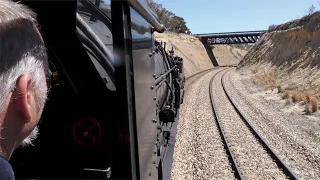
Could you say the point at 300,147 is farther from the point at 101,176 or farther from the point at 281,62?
the point at 281,62

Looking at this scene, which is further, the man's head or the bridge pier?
the bridge pier

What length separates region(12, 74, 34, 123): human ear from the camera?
3.81ft

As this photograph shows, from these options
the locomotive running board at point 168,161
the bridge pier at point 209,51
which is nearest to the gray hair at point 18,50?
the locomotive running board at point 168,161

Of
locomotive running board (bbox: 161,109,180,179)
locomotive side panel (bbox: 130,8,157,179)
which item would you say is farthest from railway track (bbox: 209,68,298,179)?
locomotive side panel (bbox: 130,8,157,179)

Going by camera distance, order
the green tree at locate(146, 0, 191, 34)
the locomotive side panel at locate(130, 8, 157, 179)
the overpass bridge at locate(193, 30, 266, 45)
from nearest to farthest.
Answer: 1. the locomotive side panel at locate(130, 8, 157, 179)
2. the overpass bridge at locate(193, 30, 266, 45)
3. the green tree at locate(146, 0, 191, 34)

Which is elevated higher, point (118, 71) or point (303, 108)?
point (118, 71)

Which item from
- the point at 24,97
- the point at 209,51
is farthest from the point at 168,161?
the point at 209,51

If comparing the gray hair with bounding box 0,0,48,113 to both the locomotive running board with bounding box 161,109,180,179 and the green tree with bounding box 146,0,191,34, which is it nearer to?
the locomotive running board with bounding box 161,109,180,179

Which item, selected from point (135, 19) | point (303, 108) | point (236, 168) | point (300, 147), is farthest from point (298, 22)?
point (135, 19)

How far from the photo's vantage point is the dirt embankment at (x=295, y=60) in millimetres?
22375

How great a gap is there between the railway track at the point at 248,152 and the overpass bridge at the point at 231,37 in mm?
59705

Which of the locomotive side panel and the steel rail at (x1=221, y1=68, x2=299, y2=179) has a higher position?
the locomotive side panel

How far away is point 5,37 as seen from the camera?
1.13 meters

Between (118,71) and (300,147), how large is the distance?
857 cm
